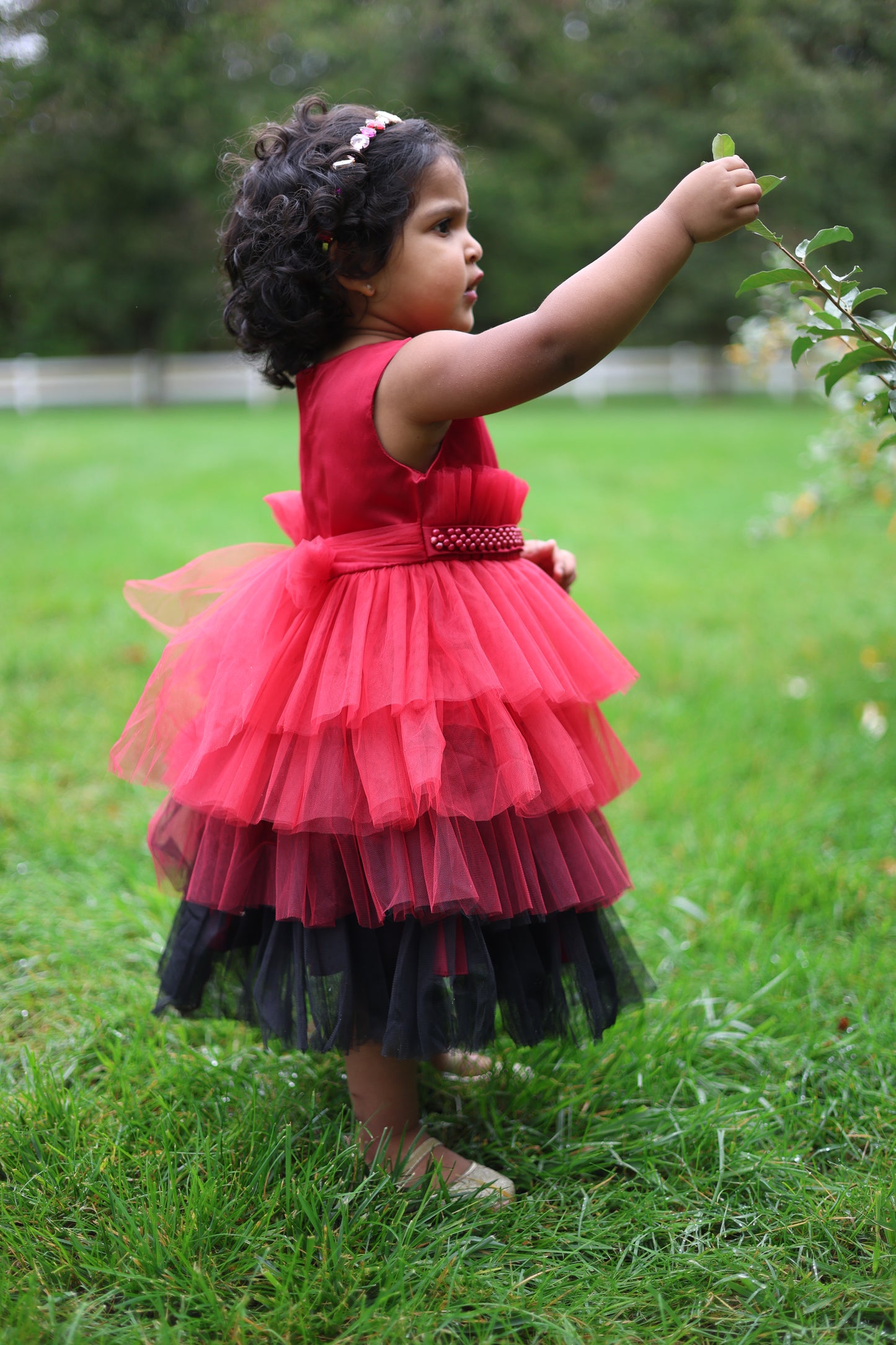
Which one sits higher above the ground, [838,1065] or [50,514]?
[50,514]

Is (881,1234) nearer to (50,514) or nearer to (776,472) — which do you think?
(50,514)

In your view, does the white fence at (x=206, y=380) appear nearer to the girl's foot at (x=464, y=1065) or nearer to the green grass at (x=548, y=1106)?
the green grass at (x=548, y=1106)

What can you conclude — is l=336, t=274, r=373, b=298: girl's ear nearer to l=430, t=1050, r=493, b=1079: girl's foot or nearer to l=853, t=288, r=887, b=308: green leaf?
l=853, t=288, r=887, b=308: green leaf

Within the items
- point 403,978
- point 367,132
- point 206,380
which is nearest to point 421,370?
point 367,132

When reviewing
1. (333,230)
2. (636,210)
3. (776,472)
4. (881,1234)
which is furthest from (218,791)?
(636,210)

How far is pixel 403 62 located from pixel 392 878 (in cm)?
1752

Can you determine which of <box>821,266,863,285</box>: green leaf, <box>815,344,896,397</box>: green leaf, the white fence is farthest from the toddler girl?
the white fence

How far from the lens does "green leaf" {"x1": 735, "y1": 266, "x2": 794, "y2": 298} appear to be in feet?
3.97

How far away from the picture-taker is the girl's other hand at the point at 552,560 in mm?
1728

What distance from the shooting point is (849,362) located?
1316 millimetres

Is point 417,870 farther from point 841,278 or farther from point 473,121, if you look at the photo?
point 473,121

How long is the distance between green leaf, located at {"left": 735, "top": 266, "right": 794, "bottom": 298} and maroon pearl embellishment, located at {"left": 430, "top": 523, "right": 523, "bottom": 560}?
445 millimetres

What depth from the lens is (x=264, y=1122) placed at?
147 cm

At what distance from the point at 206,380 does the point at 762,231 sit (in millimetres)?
17422
